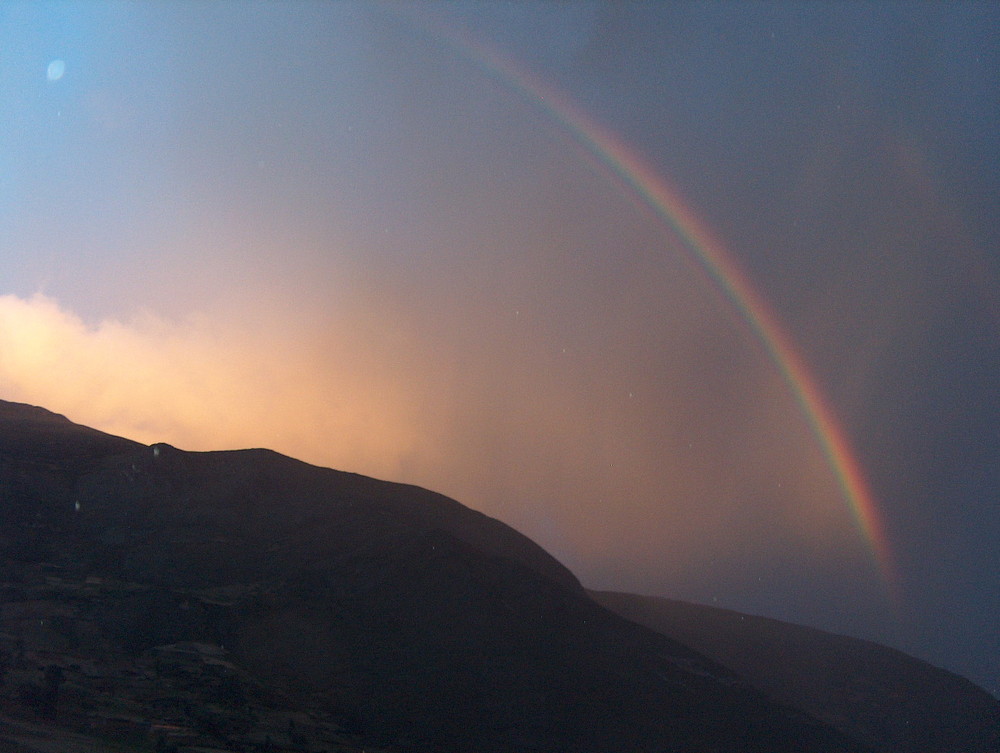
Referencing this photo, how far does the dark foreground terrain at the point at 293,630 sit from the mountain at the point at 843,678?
33.9ft

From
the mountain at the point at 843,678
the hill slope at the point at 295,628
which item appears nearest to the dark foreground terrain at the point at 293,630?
the hill slope at the point at 295,628

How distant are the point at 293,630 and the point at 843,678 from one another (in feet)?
271

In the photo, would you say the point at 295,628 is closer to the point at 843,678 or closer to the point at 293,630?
the point at 293,630

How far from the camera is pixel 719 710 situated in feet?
228

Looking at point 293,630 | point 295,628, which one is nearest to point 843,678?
point 295,628

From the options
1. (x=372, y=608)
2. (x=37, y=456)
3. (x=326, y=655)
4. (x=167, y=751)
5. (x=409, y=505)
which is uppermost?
(x=409, y=505)

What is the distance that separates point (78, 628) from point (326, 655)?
679 inches

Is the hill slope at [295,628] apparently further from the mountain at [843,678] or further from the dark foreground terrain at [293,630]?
the mountain at [843,678]

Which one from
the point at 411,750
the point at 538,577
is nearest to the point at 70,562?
the point at 411,750

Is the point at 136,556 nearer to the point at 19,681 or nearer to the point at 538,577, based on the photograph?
the point at 19,681

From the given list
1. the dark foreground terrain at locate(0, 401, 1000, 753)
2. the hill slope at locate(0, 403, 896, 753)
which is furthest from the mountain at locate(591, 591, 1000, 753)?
the hill slope at locate(0, 403, 896, 753)

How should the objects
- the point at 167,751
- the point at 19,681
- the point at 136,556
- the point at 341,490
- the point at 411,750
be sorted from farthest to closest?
the point at 341,490
the point at 136,556
the point at 411,750
the point at 19,681
the point at 167,751

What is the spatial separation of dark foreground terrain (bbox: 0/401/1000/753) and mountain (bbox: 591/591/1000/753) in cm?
1035

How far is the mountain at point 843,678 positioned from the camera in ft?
330
